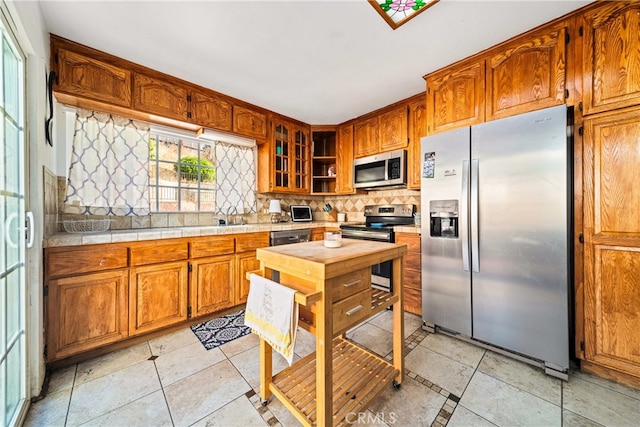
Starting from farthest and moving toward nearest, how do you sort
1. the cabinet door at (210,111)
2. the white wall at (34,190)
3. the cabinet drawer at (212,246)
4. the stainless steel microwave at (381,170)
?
the stainless steel microwave at (381,170)
the cabinet door at (210,111)
the cabinet drawer at (212,246)
the white wall at (34,190)

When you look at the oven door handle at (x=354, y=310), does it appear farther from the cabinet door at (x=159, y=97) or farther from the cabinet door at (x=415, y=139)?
the cabinet door at (x=159, y=97)

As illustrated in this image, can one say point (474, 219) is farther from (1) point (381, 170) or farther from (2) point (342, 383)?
(2) point (342, 383)

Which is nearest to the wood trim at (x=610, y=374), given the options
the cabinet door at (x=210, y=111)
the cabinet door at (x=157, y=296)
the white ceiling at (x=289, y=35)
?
the white ceiling at (x=289, y=35)

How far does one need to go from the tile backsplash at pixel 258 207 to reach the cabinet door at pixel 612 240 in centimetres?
164

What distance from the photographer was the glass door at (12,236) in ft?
3.63

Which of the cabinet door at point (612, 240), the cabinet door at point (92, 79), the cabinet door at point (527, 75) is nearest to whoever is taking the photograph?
the cabinet door at point (612, 240)

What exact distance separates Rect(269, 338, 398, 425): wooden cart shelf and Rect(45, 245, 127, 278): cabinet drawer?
1.56 meters

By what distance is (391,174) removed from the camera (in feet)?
9.89

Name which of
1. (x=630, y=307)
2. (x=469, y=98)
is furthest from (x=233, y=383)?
(x=469, y=98)

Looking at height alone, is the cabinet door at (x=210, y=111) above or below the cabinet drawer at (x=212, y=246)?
above

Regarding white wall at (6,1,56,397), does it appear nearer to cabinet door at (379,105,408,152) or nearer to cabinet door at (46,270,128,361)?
cabinet door at (46,270,128,361)

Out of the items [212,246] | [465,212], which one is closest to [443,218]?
[465,212]

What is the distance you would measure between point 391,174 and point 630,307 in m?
2.15

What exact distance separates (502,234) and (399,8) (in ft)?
5.79
